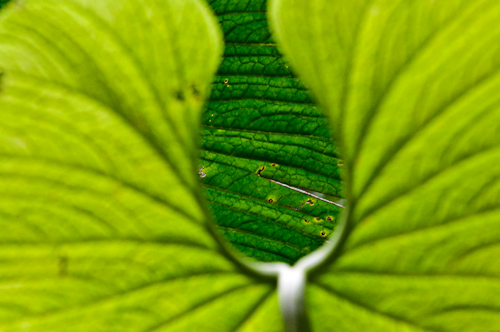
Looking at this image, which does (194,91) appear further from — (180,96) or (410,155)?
(410,155)

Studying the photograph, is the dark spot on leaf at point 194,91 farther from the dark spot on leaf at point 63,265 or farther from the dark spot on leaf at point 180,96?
the dark spot on leaf at point 63,265

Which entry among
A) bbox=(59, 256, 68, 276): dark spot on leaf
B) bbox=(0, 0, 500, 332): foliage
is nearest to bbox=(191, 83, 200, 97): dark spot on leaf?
bbox=(0, 0, 500, 332): foliage

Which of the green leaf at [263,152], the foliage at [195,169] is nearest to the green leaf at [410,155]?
the foliage at [195,169]

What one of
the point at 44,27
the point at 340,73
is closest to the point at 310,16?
the point at 340,73

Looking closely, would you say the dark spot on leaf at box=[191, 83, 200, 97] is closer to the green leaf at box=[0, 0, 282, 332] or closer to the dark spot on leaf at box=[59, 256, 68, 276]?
the green leaf at box=[0, 0, 282, 332]

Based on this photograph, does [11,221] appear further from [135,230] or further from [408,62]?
[408,62]

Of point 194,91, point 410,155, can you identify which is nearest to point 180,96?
point 194,91
